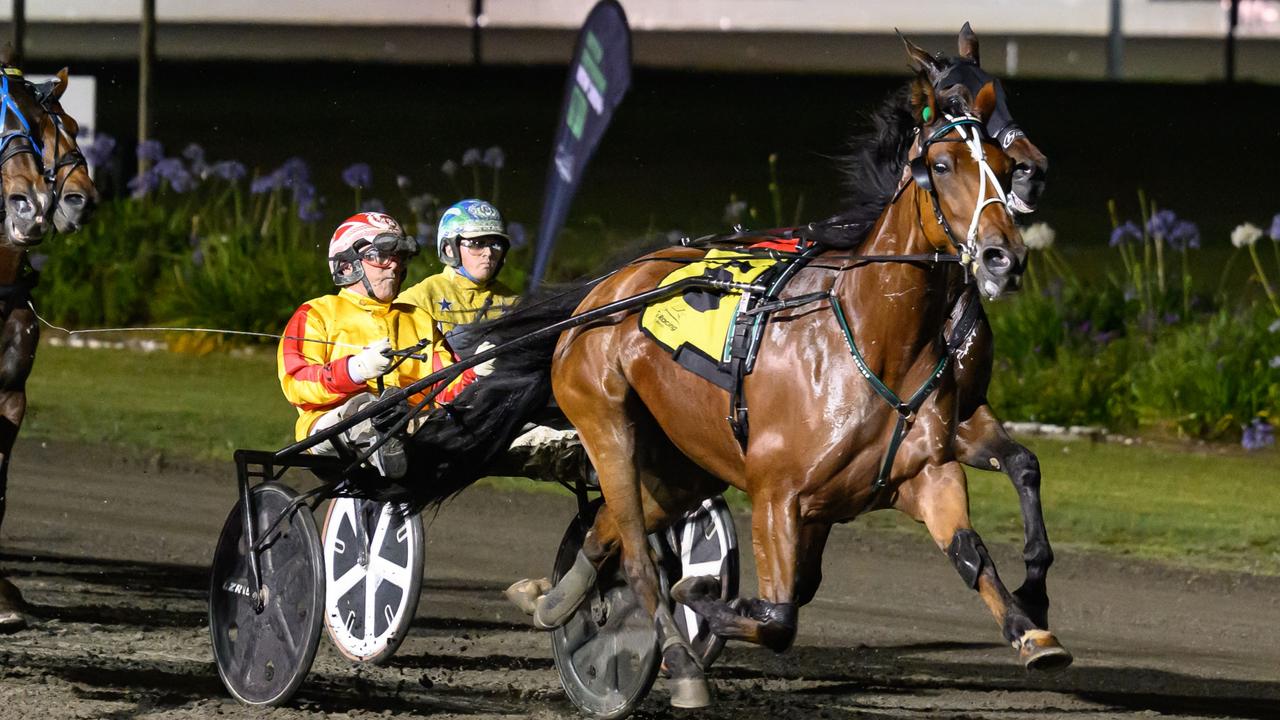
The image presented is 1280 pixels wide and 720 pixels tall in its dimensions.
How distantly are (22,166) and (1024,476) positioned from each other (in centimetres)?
289

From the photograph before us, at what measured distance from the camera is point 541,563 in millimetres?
8102

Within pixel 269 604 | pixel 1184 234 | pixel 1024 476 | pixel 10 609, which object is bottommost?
pixel 10 609

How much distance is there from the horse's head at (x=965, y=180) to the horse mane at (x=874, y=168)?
0.20 m

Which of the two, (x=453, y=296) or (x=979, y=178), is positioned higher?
(x=979, y=178)

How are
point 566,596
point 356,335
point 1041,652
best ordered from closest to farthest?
point 1041,652 < point 566,596 < point 356,335

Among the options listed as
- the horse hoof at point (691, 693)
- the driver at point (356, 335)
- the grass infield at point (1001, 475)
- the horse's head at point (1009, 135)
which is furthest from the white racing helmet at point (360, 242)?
the grass infield at point (1001, 475)

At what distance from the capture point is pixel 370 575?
6145 millimetres

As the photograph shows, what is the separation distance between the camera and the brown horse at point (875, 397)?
4.49 meters

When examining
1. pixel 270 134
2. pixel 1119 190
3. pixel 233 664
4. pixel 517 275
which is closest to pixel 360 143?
pixel 270 134

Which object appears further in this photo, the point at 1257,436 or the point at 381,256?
the point at 1257,436

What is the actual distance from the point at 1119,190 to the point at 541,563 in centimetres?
1238

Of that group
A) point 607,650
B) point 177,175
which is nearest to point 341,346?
point 607,650

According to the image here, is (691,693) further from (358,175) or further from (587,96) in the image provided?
(358,175)

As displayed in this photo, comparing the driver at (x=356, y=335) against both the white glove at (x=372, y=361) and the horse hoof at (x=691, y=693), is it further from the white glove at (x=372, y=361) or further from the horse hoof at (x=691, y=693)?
the horse hoof at (x=691, y=693)
